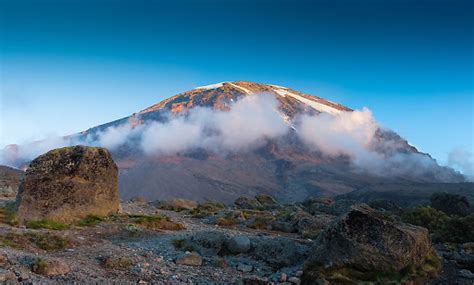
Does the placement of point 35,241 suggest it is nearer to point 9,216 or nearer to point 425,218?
point 9,216

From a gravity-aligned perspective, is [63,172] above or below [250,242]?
above

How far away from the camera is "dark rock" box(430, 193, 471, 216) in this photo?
4809cm

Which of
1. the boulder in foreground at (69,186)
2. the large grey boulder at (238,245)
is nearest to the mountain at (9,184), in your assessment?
the boulder in foreground at (69,186)

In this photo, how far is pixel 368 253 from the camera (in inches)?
531

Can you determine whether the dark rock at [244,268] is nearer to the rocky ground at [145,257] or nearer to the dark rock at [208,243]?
the rocky ground at [145,257]

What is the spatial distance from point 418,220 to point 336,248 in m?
21.7

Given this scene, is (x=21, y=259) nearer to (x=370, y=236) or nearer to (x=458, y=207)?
(x=370, y=236)

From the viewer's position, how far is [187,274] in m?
14.2

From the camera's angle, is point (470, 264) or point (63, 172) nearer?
point (470, 264)

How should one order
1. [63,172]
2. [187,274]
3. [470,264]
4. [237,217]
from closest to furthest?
[187,274], [470,264], [63,172], [237,217]

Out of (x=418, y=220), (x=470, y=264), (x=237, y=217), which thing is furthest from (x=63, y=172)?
(x=418, y=220)

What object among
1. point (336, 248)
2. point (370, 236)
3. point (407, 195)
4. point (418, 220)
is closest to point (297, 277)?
point (336, 248)

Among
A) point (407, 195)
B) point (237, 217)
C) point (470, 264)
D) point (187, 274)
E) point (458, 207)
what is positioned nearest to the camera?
point (187, 274)

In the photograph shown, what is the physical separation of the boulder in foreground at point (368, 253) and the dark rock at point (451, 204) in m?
37.7
